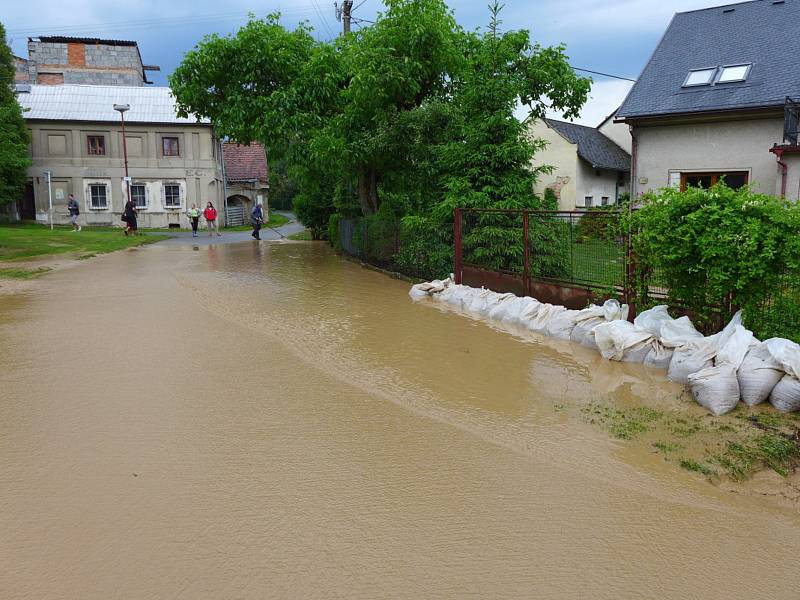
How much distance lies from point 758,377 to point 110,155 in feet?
126

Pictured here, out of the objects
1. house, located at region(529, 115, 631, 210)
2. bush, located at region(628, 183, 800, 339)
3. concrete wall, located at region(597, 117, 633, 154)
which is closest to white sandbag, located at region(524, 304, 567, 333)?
bush, located at region(628, 183, 800, 339)

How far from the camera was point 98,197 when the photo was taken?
38.4 m

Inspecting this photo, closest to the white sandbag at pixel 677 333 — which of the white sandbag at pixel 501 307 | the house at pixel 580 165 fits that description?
the white sandbag at pixel 501 307

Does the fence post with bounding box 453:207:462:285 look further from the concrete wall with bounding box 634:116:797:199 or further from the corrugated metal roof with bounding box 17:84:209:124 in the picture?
the corrugated metal roof with bounding box 17:84:209:124

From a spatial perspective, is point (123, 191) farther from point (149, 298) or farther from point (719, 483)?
point (719, 483)

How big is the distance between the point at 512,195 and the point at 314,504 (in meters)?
9.24

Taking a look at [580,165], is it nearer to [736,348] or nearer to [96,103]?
[736,348]

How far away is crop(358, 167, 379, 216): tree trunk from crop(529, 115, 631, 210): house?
1212cm

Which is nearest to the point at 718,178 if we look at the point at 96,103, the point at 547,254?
the point at 547,254

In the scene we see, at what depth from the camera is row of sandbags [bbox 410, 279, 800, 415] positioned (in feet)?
19.4

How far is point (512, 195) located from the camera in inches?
491

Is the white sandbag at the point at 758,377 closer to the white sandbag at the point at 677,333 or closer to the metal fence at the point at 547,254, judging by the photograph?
the white sandbag at the point at 677,333

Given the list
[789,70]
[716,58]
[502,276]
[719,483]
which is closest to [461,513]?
[719,483]

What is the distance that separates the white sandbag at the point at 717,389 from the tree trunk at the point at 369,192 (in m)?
13.9
